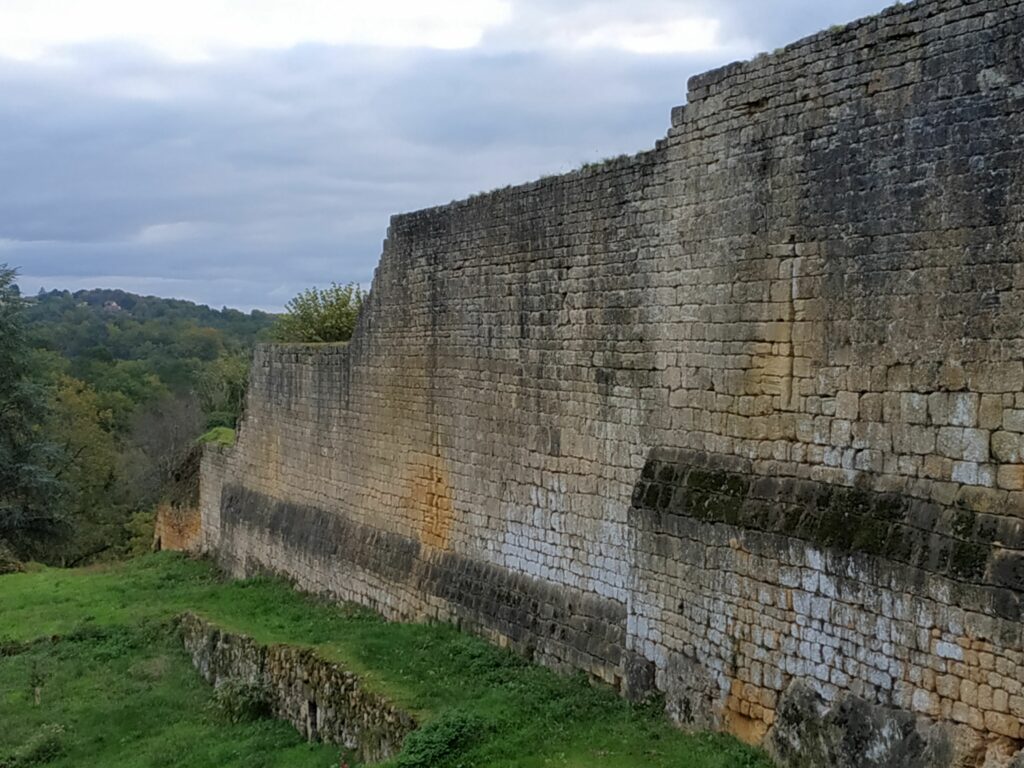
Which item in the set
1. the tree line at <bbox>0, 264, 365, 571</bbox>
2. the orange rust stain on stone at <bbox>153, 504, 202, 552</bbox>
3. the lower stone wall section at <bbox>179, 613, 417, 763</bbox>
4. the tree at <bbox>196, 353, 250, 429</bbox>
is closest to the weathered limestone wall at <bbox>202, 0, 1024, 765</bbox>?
the lower stone wall section at <bbox>179, 613, 417, 763</bbox>

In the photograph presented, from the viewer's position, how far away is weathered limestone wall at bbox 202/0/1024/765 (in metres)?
5.98

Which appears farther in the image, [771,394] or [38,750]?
[38,750]

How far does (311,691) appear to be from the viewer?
435 inches

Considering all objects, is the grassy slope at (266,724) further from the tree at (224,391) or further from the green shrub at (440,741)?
the tree at (224,391)

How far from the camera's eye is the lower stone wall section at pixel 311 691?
948cm

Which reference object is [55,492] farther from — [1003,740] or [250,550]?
[1003,740]

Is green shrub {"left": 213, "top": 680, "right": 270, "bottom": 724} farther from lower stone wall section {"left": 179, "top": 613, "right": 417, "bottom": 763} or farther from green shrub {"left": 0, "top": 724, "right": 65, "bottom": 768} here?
green shrub {"left": 0, "top": 724, "right": 65, "bottom": 768}

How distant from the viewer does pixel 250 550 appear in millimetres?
18391

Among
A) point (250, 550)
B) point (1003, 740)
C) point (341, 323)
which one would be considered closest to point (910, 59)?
point (1003, 740)

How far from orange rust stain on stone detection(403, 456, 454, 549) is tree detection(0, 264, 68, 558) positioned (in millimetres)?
17363

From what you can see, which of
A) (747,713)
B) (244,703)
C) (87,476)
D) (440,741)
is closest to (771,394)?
(747,713)

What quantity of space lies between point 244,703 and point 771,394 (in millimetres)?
7551

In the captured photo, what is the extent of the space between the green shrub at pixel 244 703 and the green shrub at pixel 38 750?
1.75 meters

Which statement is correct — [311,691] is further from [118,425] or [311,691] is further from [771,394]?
[118,425]
